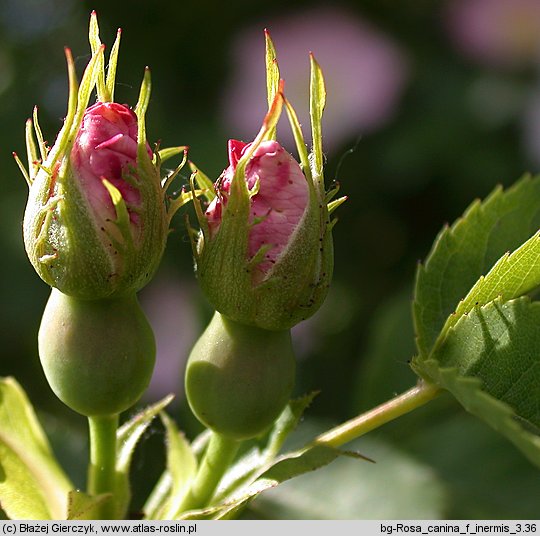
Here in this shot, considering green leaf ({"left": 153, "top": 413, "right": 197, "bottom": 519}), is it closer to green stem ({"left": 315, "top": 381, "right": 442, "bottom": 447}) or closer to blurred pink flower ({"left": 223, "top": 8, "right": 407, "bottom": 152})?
green stem ({"left": 315, "top": 381, "right": 442, "bottom": 447})

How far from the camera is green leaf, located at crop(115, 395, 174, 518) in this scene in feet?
3.03

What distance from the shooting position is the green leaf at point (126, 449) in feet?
3.03

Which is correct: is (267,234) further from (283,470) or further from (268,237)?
(283,470)

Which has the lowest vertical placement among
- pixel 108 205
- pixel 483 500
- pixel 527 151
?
pixel 483 500

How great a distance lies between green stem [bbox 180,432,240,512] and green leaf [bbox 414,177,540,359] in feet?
0.74

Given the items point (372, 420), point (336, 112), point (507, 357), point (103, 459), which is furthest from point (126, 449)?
point (336, 112)

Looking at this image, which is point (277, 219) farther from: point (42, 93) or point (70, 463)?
point (42, 93)

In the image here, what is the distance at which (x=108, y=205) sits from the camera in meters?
0.75

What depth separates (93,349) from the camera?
0.82 m

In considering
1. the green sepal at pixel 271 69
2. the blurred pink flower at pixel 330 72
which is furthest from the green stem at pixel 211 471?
the blurred pink flower at pixel 330 72

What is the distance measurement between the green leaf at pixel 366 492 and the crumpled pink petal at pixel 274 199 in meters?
0.62

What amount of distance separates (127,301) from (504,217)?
1.48 feet
